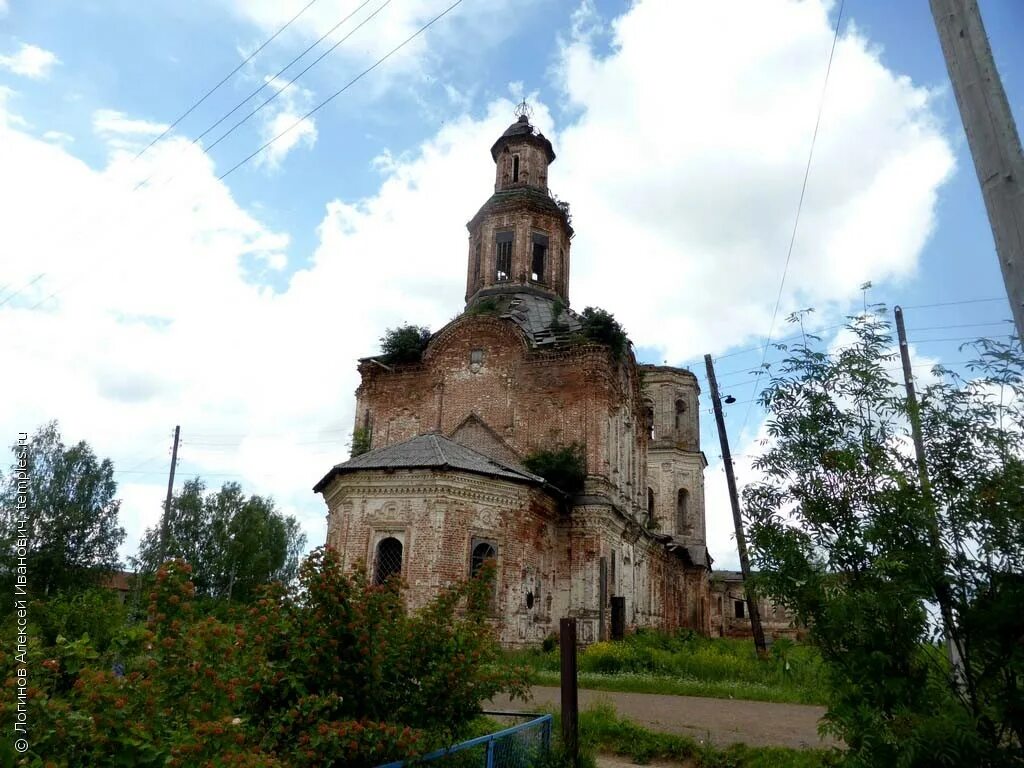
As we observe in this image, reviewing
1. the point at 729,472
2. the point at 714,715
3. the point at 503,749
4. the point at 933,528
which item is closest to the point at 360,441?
the point at 729,472

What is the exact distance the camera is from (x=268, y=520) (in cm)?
4456

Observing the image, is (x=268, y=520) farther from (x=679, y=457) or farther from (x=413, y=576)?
(x=413, y=576)

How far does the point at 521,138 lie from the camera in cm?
3244

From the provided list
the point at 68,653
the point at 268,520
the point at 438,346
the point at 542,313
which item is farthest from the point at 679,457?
the point at 68,653

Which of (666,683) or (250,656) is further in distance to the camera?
(666,683)

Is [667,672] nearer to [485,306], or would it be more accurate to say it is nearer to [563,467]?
[563,467]

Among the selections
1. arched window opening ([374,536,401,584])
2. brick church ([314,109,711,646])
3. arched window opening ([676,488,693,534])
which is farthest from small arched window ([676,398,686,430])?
arched window opening ([374,536,401,584])

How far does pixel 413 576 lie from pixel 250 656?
1411 cm

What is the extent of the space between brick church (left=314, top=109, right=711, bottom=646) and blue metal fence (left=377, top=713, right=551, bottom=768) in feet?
25.0

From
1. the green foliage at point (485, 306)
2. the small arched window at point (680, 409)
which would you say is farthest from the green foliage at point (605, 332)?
the small arched window at point (680, 409)

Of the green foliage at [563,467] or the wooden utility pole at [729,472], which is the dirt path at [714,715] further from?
the green foliage at [563,467]

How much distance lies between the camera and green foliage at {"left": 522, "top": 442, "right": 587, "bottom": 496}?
23.0 m

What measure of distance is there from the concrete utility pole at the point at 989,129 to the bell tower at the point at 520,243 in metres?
24.5

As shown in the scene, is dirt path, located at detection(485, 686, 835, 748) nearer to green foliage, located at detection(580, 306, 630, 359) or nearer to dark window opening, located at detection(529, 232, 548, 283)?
green foliage, located at detection(580, 306, 630, 359)
